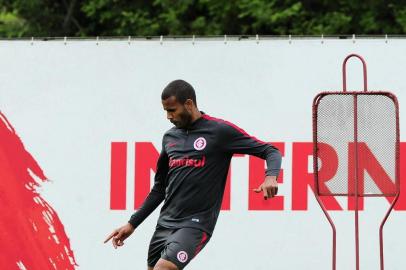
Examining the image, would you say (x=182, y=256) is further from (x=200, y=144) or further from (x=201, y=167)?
(x=200, y=144)

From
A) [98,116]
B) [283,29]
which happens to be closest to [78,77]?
[98,116]

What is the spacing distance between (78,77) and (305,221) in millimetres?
2334

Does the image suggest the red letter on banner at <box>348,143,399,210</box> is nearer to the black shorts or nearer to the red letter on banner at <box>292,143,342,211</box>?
the red letter on banner at <box>292,143,342,211</box>

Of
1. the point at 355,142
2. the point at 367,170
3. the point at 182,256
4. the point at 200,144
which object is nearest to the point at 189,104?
the point at 200,144

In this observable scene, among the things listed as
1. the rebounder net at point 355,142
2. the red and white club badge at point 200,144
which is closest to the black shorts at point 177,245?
the red and white club badge at point 200,144

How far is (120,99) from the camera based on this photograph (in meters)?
9.01

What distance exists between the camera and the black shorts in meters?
6.15

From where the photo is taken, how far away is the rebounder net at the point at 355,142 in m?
7.55

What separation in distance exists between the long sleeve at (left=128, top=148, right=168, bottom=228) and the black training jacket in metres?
0.17

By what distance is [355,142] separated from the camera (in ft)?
24.2

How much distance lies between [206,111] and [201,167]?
8.62 feet

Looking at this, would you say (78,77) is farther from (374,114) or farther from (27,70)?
(374,114)

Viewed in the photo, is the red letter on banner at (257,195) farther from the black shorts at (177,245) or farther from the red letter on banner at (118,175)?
the black shorts at (177,245)

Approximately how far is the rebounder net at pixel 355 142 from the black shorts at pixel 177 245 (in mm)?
1438
